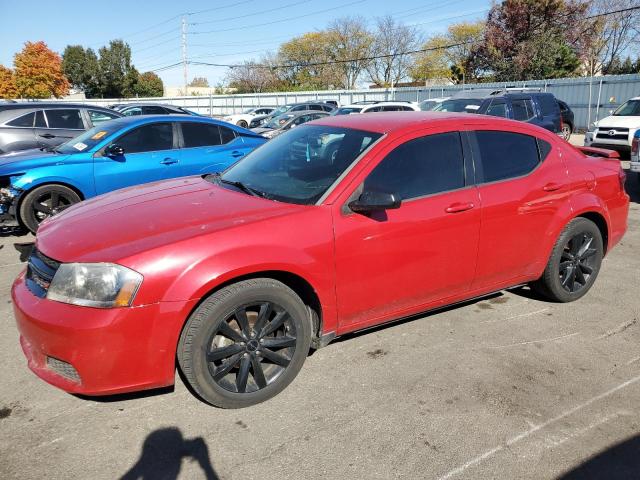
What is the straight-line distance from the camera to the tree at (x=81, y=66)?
7306 centimetres

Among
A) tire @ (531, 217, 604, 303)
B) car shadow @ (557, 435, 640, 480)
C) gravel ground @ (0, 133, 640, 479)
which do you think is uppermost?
tire @ (531, 217, 604, 303)

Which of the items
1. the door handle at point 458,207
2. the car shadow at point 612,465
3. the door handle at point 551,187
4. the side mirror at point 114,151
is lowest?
the car shadow at point 612,465

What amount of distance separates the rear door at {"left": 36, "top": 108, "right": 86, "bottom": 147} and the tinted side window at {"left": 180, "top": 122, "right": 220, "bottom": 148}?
3706 millimetres

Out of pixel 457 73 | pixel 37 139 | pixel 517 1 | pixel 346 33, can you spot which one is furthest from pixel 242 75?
pixel 37 139

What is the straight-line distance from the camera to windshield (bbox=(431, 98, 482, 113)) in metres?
12.3

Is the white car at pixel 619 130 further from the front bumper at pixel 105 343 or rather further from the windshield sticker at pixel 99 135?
the front bumper at pixel 105 343

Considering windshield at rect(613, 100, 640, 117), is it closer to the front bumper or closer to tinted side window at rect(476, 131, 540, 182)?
tinted side window at rect(476, 131, 540, 182)

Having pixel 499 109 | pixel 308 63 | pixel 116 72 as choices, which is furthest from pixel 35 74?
pixel 499 109

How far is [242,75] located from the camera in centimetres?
7000

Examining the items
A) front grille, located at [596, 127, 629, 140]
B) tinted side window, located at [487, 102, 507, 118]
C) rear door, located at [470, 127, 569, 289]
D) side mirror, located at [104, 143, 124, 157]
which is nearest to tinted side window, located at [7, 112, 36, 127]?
side mirror, located at [104, 143, 124, 157]

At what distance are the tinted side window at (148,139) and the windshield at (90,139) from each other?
22cm

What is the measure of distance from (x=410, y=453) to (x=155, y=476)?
1.27m

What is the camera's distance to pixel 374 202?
3076 mm

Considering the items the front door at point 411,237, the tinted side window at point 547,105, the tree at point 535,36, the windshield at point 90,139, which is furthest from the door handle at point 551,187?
the tree at point 535,36
